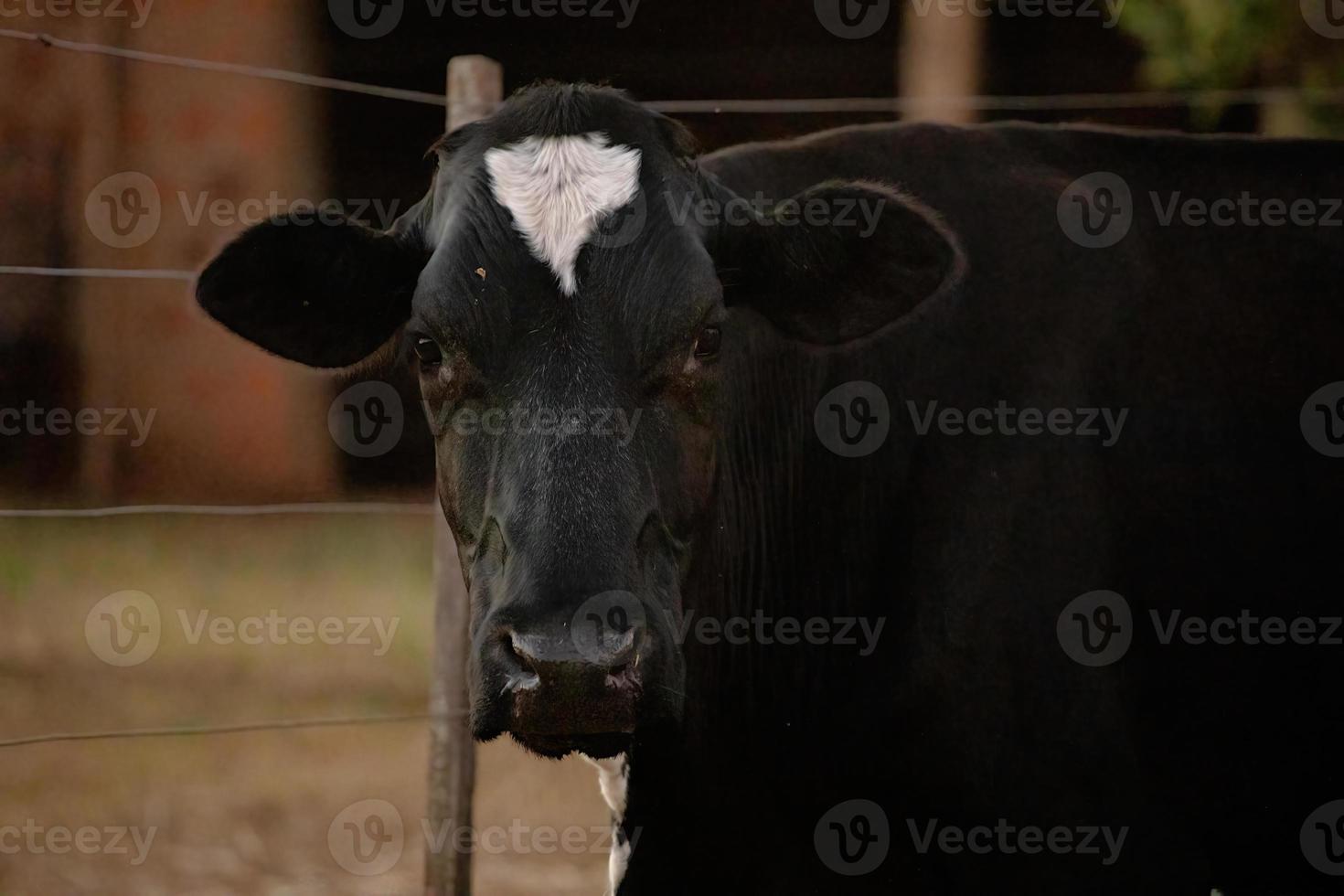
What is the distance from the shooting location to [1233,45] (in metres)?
5.44

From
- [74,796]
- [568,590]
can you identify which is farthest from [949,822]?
[74,796]

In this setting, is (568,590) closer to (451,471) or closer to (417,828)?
(451,471)

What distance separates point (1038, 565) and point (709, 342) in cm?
82

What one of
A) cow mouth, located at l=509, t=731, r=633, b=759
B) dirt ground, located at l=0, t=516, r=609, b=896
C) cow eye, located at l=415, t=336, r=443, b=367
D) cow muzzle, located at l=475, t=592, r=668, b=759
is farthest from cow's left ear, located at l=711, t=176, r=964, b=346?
dirt ground, located at l=0, t=516, r=609, b=896

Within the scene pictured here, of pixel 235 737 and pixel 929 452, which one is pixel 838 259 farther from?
pixel 235 737

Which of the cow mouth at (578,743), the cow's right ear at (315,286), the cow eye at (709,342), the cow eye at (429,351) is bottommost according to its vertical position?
the cow mouth at (578,743)

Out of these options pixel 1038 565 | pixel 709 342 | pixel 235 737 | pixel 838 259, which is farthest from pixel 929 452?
pixel 235 737

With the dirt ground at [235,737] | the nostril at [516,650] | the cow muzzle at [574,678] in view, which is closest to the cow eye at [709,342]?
the cow muzzle at [574,678]

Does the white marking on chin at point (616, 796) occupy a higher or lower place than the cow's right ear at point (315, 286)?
lower

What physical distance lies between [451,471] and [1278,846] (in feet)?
6.34

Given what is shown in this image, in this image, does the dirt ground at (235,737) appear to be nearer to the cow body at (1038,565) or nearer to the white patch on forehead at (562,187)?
the cow body at (1038,565)

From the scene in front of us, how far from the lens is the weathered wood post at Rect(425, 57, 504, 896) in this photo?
4.23 m

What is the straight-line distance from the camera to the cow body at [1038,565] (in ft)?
9.69

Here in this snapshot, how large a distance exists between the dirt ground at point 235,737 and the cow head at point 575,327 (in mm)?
1883
